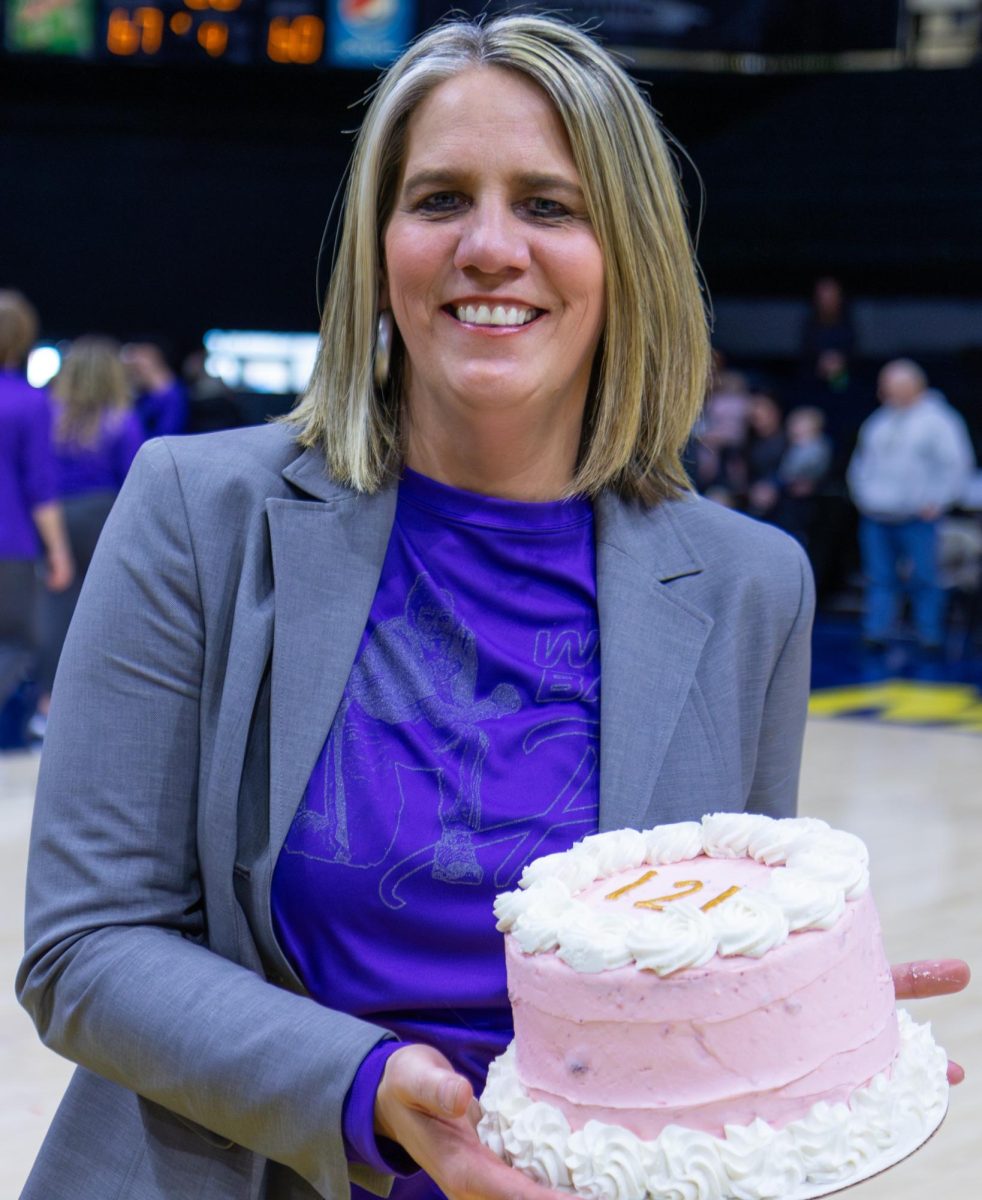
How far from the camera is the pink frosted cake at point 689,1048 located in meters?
1.38

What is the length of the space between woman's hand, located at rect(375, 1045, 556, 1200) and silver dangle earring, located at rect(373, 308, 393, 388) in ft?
2.36

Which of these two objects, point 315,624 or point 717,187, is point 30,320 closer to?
point 315,624

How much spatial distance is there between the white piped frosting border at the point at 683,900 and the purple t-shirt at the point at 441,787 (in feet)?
0.23

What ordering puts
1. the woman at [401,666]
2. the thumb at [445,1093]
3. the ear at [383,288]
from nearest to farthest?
the thumb at [445,1093] → the woman at [401,666] → the ear at [383,288]

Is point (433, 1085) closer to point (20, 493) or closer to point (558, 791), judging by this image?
point (558, 791)

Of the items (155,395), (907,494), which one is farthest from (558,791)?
(155,395)

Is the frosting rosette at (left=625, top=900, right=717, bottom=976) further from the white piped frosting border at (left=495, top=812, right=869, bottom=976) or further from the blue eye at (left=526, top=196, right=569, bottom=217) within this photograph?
the blue eye at (left=526, top=196, right=569, bottom=217)

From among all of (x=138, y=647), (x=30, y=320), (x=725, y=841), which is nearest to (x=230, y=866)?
(x=138, y=647)

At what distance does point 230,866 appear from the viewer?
1.50m

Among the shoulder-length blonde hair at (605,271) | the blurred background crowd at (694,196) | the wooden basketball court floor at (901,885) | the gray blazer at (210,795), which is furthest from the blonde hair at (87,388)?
the gray blazer at (210,795)

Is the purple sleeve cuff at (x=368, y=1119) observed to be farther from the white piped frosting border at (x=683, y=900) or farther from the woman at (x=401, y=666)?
the white piped frosting border at (x=683, y=900)

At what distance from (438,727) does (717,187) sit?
14.9 meters

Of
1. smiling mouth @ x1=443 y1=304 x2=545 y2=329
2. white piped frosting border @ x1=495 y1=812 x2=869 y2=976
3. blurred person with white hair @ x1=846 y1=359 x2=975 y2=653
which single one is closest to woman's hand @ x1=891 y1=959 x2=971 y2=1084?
white piped frosting border @ x1=495 y1=812 x2=869 y2=976

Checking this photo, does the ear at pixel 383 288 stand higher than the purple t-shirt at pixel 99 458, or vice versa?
the ear at pixel 383 288
